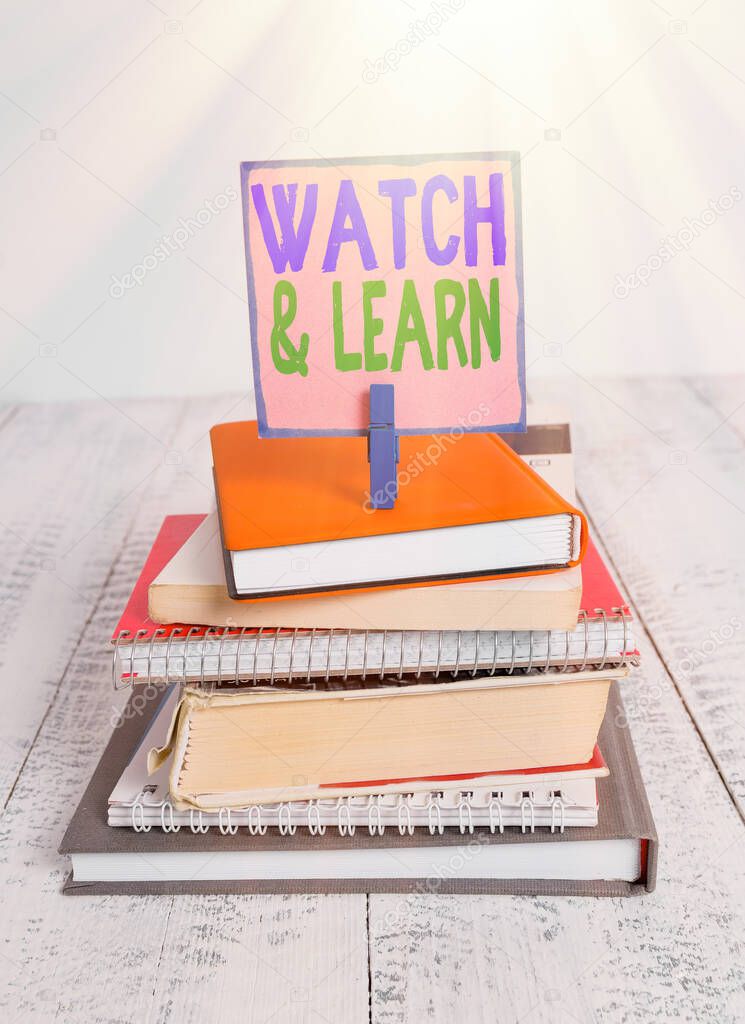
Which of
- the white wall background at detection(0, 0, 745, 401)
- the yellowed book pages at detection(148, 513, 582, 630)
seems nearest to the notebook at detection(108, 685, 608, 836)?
the yellowed book pages at detection(148, 513, 582, 630)

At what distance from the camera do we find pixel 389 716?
663mm

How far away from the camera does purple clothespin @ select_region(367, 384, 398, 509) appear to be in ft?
2.10

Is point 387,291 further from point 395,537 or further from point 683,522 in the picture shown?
point 683,522

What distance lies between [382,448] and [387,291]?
0.10 metres

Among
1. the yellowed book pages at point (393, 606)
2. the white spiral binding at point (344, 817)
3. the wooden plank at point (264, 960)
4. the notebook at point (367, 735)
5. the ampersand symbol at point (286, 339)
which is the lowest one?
the wooden plank at point (264, 960)

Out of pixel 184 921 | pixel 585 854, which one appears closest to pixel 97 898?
pixel 184 921

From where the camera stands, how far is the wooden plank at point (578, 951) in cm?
56

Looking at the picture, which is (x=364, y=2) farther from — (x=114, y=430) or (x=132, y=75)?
(x=114, y=430)

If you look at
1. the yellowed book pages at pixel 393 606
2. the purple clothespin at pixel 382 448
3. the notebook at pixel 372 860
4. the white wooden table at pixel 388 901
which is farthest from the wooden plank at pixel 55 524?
the purple clothespin at pixel 382 448

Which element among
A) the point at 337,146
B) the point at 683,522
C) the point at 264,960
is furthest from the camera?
the point at 337,146

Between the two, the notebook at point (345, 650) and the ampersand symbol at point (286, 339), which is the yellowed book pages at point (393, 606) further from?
the ampersand symbol at point (286, 339)

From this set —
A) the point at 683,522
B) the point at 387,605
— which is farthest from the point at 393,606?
the point at 683,522

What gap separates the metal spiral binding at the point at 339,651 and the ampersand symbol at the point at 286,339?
7.0 inches

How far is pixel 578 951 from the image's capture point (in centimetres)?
60
